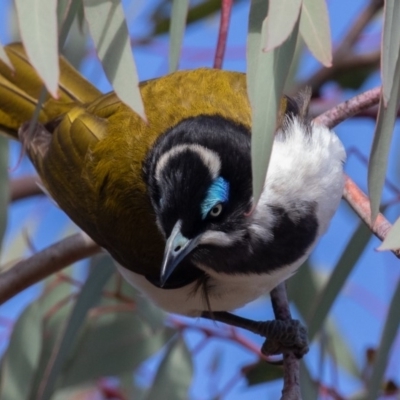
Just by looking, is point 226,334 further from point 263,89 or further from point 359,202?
point 263,89

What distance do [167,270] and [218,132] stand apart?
319mm

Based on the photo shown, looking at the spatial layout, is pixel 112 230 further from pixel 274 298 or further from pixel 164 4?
pixel 164 4

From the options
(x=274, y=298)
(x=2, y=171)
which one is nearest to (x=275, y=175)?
(x=274, y=298)

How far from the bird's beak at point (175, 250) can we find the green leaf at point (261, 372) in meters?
0.85

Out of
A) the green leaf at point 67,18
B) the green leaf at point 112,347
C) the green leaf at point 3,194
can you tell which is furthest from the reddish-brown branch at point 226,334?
→ the green leaf at point 67,18

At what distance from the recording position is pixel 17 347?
264 cm

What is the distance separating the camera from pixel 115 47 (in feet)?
5.18

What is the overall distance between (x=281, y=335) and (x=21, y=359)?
83 centimetres

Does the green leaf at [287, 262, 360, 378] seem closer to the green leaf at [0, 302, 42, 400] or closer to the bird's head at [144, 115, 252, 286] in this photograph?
the green leaf at [0, 302, 42, 400]

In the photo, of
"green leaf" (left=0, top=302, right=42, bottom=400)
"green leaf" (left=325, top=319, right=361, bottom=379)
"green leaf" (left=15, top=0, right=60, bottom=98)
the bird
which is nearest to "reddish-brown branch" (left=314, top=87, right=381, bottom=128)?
the bird

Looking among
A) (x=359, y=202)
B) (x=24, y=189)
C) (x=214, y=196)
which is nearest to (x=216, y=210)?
(x=214, y=196)

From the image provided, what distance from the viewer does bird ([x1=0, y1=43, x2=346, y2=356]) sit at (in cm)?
184

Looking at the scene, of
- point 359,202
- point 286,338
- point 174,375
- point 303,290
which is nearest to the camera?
point 359,202

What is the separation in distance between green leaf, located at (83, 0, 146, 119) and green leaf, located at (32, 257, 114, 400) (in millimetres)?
942
